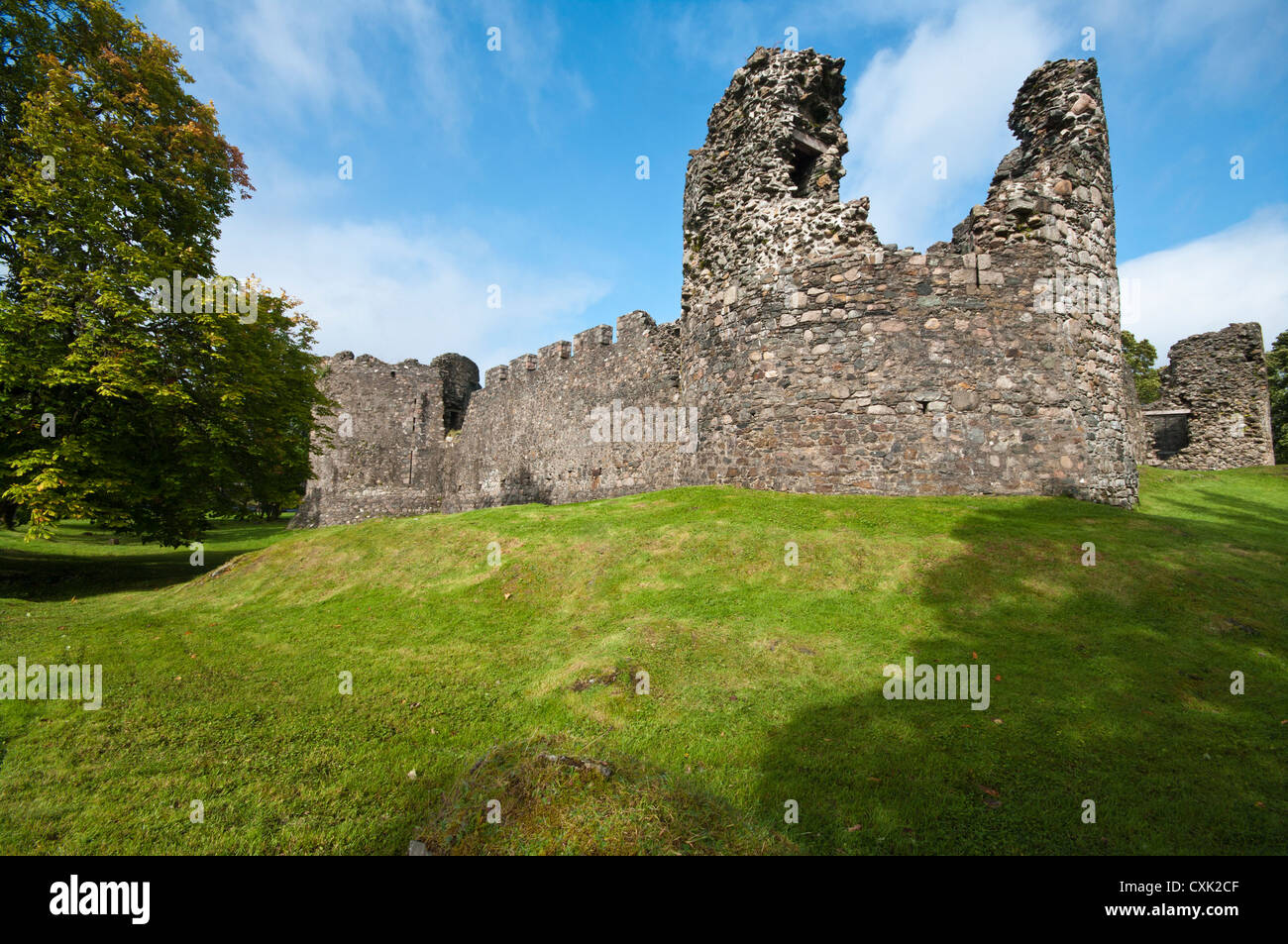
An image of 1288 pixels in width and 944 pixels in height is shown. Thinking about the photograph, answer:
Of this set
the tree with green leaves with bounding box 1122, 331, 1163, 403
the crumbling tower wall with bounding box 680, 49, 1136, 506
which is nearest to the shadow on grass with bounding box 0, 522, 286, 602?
the crumbling tower wall with bounding box 680, 49, 1136, 506

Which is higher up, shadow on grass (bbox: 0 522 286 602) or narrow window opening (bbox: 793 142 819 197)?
narrow window opening (bbox: 793 142 819 197)

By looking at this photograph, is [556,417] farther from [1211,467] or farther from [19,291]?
[1211,467]

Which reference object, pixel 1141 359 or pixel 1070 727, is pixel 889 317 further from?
pixel 1141 359

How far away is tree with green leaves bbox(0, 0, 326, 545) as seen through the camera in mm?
11023

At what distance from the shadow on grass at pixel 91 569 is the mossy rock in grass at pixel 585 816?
13.3 m

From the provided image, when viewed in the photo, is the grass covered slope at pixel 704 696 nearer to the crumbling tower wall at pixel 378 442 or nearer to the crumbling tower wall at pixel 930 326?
the crumbling tower wall at pixel 930 326

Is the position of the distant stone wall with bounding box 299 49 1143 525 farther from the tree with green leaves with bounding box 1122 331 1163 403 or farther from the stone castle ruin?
the tree with green leaves with bounding box 1122 331 1163 403

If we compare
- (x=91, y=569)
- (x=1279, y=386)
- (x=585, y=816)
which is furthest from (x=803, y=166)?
(x=1279, y=386)

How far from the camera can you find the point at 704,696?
5719 mm

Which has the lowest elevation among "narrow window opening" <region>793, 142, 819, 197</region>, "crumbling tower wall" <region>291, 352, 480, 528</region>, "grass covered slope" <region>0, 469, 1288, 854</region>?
"grass covered slope" <region>0, 469, 1288, 854</region>

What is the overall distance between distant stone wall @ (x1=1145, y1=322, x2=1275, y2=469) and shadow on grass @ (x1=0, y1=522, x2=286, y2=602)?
1414 inches
